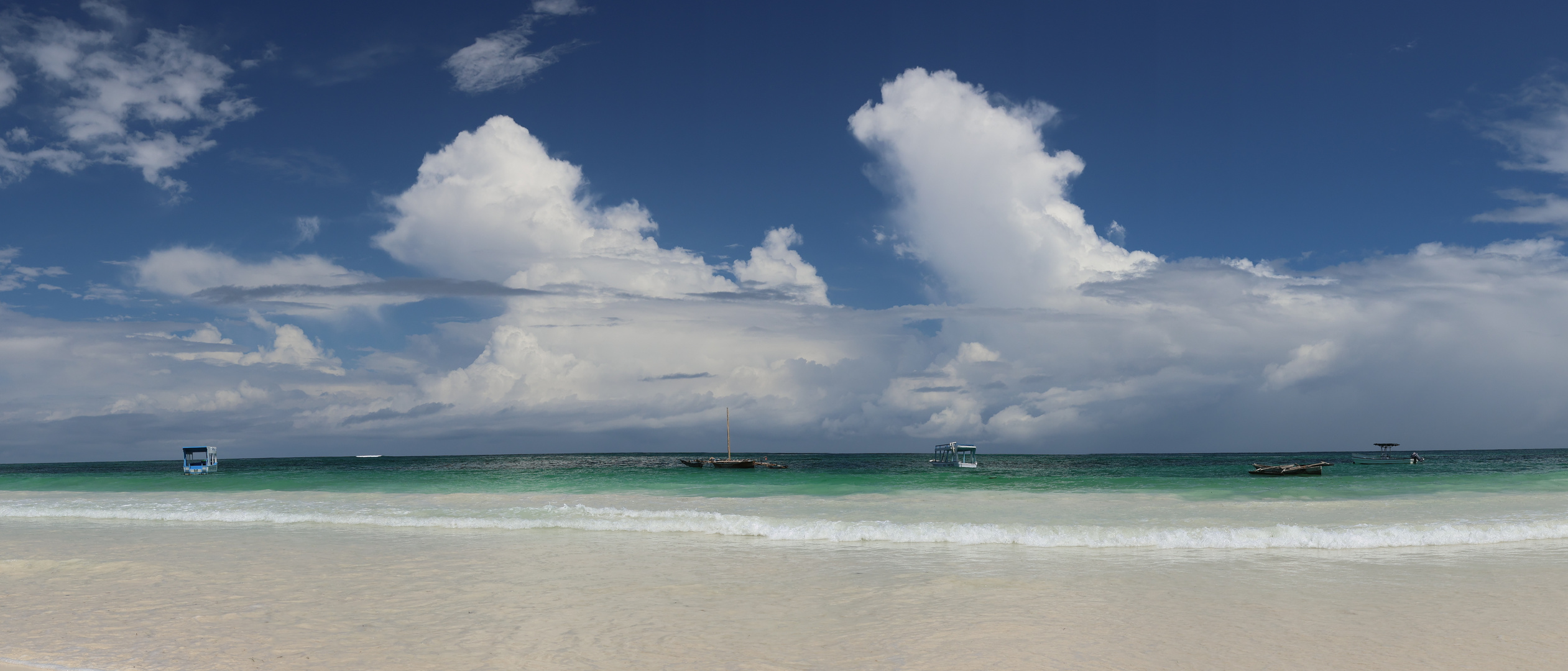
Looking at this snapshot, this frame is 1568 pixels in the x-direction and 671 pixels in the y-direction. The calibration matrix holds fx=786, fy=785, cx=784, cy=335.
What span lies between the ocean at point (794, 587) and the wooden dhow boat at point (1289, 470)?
33.9 m

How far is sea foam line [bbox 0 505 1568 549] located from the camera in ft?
54.0

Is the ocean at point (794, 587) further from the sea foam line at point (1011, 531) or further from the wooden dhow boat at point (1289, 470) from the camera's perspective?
the wooden dhow boat at point (1289, 470)

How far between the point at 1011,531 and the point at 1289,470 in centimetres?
4860

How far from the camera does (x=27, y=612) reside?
9984 millimetres

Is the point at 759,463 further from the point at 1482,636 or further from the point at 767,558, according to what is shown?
the point at 1482,636

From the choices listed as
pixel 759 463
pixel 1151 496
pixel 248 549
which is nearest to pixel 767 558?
pixel 248 549

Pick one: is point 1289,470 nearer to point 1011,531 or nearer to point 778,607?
point 1011,531

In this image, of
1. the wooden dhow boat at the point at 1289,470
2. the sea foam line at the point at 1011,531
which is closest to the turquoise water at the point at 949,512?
the sea foam line at the point at 1011,531

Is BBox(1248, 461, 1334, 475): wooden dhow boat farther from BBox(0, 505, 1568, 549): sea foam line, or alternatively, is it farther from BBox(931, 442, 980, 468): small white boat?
BBox(0, 505, 1568, 549): sea foam line

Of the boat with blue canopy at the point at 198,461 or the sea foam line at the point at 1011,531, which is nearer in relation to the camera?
the sea foam line at the point at 1011,531

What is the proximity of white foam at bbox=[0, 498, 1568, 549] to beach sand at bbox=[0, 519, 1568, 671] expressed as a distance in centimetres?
103

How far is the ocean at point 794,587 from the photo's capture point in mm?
8102

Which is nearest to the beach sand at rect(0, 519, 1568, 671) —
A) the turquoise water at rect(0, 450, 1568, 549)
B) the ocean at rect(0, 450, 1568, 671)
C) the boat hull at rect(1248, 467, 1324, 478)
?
the ocean at rect(0, 450, 1568, 671)

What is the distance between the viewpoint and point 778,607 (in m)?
10.2
